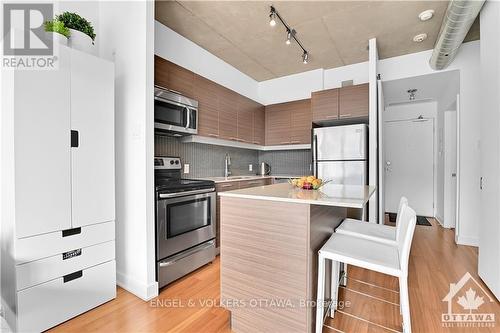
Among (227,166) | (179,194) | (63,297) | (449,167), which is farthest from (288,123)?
(63,297)

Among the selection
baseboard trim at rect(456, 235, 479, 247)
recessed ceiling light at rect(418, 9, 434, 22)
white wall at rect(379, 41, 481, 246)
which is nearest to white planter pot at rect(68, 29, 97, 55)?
recessed ceiling light at rect(418, 9, 434, 22)

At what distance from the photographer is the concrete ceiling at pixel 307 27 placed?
2.39 m

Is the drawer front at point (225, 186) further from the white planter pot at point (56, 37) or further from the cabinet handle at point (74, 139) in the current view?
the white planter pot at point (56, 37)

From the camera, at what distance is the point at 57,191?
1642 mm

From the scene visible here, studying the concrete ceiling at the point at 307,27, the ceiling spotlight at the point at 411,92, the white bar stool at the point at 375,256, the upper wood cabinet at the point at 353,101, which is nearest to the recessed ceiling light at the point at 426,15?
the concrete ceiling at the point at 307,27

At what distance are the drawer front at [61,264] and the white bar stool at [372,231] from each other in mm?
1836

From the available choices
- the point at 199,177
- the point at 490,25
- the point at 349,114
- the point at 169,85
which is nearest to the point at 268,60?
the point at 349,114

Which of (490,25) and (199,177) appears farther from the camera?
(199,177)

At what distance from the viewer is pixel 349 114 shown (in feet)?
11.1

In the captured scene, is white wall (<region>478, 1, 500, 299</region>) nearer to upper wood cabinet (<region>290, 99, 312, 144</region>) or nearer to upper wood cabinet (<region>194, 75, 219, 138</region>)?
upper wood cabinet (<region>290, 99, 312, 144</region>)

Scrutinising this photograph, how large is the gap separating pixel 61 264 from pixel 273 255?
1495mm

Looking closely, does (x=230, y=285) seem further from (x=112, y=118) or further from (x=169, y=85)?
(x=169, y=85)

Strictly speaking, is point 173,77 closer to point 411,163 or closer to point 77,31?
point 77,31

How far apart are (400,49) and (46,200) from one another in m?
4.23
